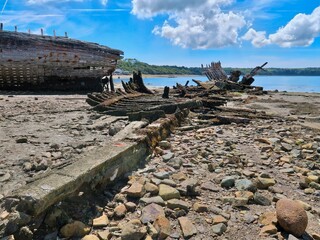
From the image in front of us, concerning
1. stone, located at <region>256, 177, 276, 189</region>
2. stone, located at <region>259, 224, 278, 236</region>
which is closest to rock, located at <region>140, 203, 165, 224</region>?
stone, located at <region>259, 224, 278, 236</region>

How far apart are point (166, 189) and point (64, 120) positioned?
18.4 feet

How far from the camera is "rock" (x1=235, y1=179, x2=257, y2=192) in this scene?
3.55m

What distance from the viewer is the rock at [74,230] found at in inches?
96.3

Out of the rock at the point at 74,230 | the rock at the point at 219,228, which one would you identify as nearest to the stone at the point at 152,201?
the rock at the point at 219,228

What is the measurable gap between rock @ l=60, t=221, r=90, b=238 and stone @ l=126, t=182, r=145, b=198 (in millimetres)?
749

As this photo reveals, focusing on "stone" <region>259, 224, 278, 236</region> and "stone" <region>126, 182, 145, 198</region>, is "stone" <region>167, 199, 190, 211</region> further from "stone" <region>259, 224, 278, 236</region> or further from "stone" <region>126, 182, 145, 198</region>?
"stone" <region>259, 224, 278, 236</region>

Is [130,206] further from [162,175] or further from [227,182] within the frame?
[227,182]

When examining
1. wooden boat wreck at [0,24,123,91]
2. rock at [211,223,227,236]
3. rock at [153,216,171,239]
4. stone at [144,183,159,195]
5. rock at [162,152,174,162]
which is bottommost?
rock at [211,223,227,236]

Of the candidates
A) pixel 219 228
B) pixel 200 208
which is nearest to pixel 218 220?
pixel 219 228

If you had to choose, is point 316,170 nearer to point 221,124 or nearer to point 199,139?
point 199,139

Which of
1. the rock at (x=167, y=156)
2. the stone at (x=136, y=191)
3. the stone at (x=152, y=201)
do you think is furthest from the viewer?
the rock at (x=167, y=156)

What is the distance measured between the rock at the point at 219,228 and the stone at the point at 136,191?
0.89 meters

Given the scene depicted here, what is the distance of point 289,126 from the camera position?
27.1ft

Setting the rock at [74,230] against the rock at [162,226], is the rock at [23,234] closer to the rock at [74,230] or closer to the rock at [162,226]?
the rock at [74,230]
